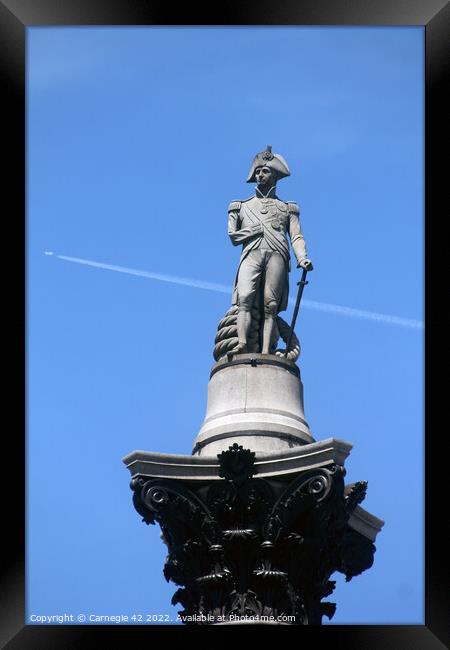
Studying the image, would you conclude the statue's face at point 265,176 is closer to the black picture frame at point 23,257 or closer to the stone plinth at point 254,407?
the stone plinth at point 254,407

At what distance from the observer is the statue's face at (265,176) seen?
1772 inches

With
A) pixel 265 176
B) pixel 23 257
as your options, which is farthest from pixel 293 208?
pixel 23 257

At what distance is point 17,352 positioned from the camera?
35.8 meters

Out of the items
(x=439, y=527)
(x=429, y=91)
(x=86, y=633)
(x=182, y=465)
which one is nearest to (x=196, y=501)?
(x=182, y=465)

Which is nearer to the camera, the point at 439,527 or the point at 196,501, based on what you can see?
the point at 439,527

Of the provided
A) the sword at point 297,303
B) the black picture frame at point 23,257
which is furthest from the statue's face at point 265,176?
the black picture frame at point 23,257

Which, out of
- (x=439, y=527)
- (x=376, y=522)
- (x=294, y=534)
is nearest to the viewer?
(x=439, y=527)

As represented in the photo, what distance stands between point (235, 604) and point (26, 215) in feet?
26.8

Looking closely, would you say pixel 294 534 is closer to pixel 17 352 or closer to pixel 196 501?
pixel 196 501

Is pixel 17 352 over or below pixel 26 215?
below

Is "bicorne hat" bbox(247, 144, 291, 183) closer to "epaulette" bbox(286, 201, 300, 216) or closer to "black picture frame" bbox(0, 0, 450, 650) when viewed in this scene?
"epaulette" bbox(286, 201, 300, 216)

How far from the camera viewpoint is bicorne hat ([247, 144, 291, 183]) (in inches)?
1773

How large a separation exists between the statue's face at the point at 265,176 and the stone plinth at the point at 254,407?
3899 millimetres

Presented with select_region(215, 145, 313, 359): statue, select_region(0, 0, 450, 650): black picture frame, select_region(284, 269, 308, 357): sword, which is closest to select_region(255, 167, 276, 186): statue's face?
select_region(215, 145, 313, 359): statue
